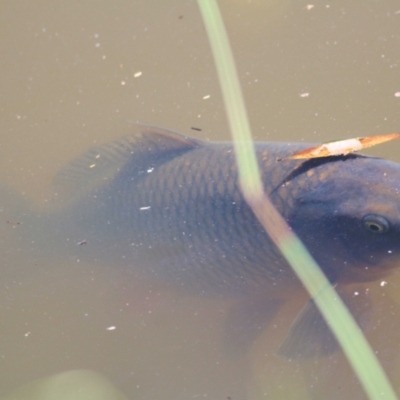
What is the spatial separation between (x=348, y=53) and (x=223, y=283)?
1.87 meters

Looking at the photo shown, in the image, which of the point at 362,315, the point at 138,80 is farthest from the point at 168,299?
the point at 138,80

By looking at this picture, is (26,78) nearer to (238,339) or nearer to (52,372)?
(52,372)

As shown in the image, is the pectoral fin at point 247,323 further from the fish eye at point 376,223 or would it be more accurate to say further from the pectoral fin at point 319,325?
the fish eye at point 376,223

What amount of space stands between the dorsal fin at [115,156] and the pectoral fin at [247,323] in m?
1.00

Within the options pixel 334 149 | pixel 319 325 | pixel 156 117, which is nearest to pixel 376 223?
pixel 334 149

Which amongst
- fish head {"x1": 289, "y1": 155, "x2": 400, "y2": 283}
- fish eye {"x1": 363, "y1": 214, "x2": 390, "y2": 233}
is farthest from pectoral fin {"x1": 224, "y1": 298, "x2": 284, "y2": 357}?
fish eye {"x1": 363, "y1": 214, "x2": 390, "y2": 233}

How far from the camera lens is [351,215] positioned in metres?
2.48

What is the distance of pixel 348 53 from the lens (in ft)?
11.8

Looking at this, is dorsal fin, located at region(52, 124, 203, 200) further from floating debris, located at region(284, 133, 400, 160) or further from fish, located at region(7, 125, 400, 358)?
floating debris, located at region(284, 133, 400, 160)

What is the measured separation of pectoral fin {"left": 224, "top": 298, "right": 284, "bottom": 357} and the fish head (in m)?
0.48

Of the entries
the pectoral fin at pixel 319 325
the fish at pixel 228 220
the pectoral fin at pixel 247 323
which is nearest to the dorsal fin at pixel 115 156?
the fish at pixel 228 220

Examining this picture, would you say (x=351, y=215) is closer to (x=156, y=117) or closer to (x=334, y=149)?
(x=334, y=149)

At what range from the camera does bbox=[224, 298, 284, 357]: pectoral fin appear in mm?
3023

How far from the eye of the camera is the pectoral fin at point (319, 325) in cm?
281
